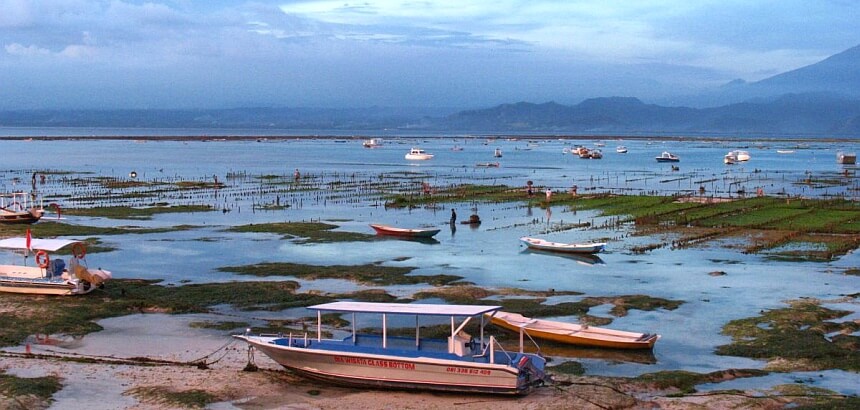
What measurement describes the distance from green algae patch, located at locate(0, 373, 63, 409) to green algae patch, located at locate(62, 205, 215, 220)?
33.3m

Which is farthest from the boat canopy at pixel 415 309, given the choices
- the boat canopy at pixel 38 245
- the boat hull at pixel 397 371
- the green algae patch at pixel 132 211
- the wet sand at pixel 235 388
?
the green algae patch at pixel 132 211

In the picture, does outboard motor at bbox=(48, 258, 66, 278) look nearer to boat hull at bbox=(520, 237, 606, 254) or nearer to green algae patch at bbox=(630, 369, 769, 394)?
green algae patch at bbox=(630, 369, 769, 394)

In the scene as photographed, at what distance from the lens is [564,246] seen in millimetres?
38438

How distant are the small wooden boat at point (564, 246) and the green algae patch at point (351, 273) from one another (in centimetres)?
709

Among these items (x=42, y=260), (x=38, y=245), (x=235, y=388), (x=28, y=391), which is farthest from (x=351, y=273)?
(x=28, y=391)

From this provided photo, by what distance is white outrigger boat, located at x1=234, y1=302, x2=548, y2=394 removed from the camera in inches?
723

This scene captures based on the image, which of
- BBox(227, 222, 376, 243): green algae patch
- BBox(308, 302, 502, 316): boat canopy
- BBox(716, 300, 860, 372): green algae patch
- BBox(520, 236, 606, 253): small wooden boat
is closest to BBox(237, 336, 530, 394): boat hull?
BBox(308, 302, 502, 316): boat canopy

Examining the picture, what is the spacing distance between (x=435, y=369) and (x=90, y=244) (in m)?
26.1

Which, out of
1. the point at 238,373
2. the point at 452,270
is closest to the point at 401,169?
the point at 452,270

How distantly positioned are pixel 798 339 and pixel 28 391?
1757 cm

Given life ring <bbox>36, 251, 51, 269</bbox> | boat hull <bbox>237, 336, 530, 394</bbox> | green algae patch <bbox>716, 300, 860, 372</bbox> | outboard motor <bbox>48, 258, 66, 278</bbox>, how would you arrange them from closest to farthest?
boat hull <bbox>237, 336, 530, 394</bbox>, green algae patch <bbox>716, 300, 860, 372</bbox>, life ring <bbox>36, 251, 51, 269</bbox>, outboard motor <bbox>48, 258, 66, 278</bbox>

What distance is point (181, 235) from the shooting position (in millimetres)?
44219

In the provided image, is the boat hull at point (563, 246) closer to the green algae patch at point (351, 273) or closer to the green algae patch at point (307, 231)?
the green algae patch at point (351, 273)

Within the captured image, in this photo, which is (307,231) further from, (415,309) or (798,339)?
(798,339)
